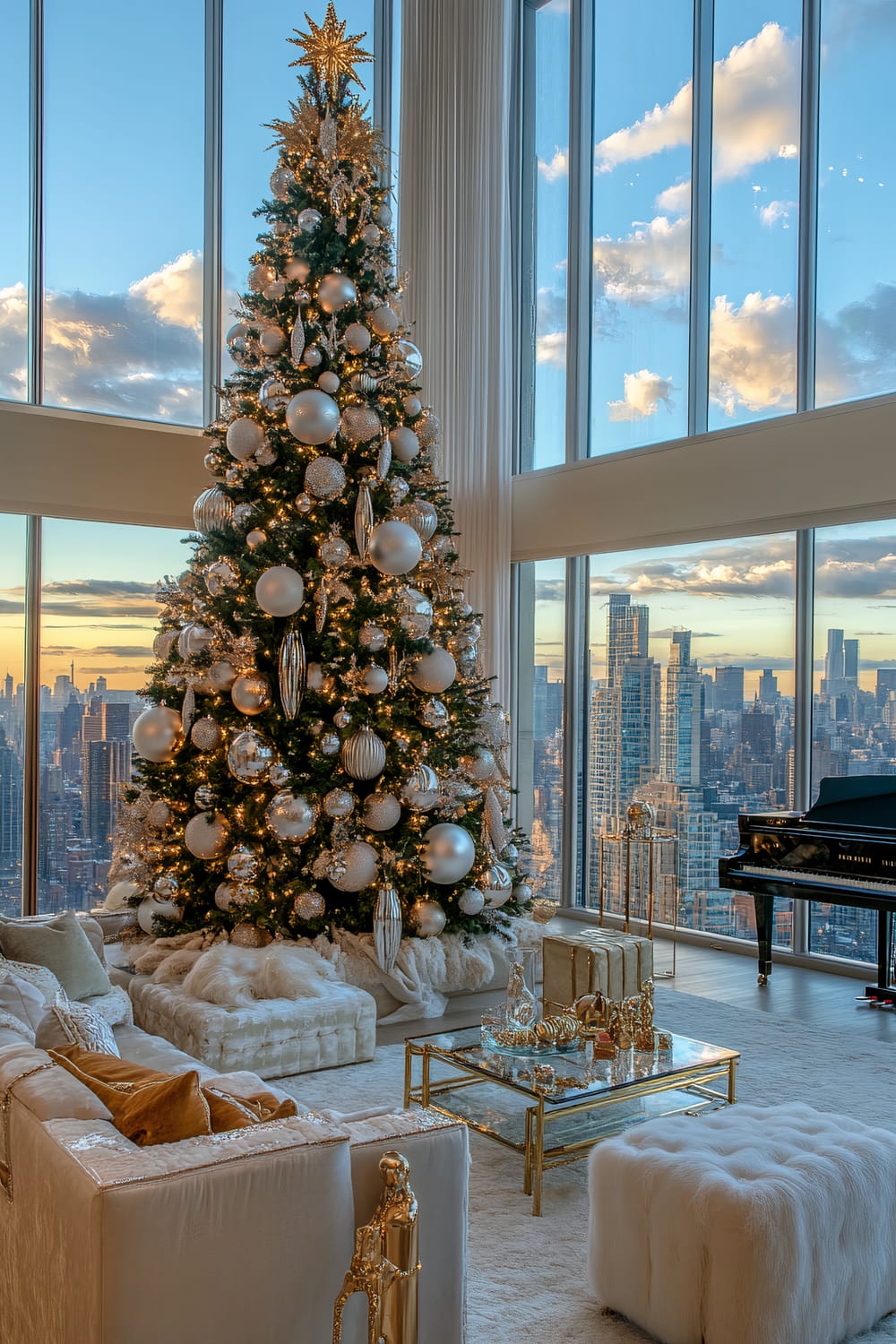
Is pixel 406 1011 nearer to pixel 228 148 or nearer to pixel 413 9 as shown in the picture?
pixel 228 148

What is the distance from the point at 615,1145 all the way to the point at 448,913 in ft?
9.93

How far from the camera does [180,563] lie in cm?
840

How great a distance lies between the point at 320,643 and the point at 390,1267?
3.84 meters

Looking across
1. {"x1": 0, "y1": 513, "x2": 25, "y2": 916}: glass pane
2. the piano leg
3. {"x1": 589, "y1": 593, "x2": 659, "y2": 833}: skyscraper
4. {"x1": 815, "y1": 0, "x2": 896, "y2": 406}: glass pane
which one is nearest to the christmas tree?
the piano leg

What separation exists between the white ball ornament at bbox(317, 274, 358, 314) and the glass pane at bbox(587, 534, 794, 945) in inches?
121

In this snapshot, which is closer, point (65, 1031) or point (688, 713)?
point (65, 1031)

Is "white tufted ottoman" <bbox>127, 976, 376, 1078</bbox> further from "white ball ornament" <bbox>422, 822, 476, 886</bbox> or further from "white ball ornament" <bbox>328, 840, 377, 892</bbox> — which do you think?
"white ball ornament" <bbox>422, 822, 476, 886</bbox>

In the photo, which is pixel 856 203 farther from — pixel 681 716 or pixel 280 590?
pixel 280 590

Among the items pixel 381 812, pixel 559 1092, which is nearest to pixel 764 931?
pixel 381 812

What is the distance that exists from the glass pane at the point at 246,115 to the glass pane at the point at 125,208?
206 millimetres

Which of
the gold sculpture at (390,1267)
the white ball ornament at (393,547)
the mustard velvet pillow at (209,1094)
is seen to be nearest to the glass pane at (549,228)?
the white ball ornament at (393,547)

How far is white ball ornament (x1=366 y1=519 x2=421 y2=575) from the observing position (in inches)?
221

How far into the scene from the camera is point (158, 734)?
5824 millimetres

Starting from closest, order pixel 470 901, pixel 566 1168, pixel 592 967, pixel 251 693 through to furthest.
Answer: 1. pixel 566 1168
2. pixel 592 967
3. pixel 251 693
4. pixel 470 901
